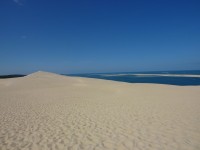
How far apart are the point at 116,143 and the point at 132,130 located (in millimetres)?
1325

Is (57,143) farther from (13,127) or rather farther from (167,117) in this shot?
(167,117)

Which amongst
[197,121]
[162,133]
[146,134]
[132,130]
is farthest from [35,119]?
[197,121]

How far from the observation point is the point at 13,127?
6758mm

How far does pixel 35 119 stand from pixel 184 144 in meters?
6.92

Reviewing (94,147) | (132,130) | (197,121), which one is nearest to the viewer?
(94,147)

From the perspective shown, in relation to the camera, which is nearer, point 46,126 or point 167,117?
point 46,126

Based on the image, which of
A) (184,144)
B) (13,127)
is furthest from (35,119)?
(184,144)

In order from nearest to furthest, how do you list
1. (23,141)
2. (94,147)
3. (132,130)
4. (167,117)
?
(94,147), (23,141), (132,130), (167,117)

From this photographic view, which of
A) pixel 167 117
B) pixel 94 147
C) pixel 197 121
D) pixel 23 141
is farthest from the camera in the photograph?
pixel 167 117

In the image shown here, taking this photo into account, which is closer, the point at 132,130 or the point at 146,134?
the point at 146,134

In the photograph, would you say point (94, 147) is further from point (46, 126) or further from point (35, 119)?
point (35, 119)

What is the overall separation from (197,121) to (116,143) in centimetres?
459

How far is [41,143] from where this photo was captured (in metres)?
5.16

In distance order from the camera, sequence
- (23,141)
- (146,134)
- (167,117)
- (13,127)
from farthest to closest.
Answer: (167,117) → (13,127) → (146,134) → (23,141)
